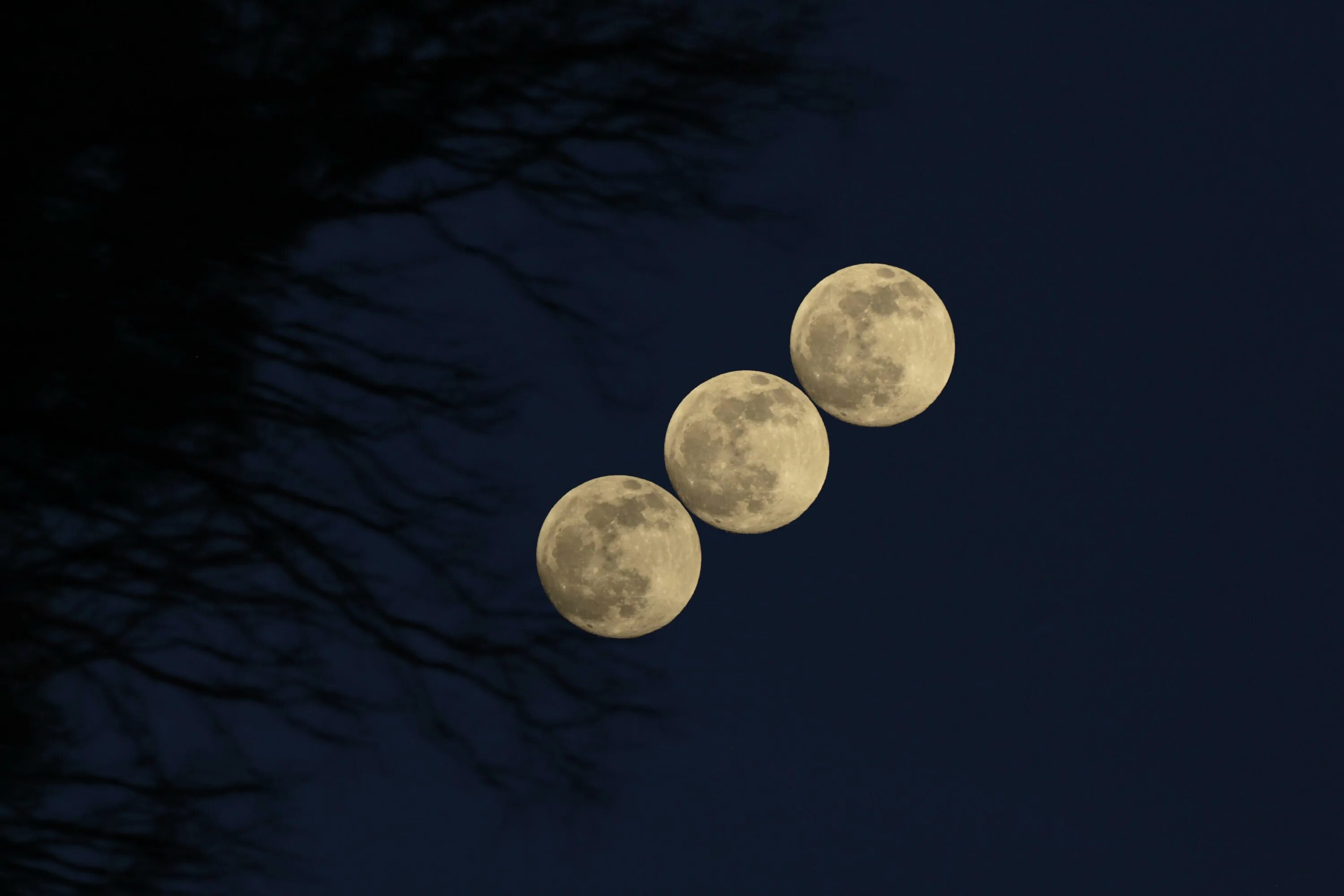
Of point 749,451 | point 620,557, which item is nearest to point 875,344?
point 749,451

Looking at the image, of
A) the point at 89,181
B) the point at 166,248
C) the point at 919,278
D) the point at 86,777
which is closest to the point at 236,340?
the point at 166,248

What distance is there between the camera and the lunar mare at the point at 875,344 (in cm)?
550

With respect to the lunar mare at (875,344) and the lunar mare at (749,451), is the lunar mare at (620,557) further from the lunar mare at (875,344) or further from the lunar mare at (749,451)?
the lunar mare at (875,344)

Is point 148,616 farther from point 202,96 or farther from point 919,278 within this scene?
point 919,278

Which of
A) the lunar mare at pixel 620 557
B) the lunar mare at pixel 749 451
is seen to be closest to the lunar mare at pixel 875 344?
the lunar mare at pixel 749 451

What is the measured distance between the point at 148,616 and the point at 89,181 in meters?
2.41

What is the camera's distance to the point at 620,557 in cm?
539

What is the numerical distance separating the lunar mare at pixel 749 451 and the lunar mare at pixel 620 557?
195 millimetres

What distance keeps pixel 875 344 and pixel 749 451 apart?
0.74 meters

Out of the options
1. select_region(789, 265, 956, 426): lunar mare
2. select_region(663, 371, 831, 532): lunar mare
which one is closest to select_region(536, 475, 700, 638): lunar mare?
select_region(663, 371, 831, 532): lunar mare

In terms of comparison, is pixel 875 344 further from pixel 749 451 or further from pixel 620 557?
pixel 620 557

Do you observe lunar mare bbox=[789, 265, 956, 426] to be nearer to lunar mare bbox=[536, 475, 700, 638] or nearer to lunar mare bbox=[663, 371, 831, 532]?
lunar mare bbox=[663, 371, 831, 532]

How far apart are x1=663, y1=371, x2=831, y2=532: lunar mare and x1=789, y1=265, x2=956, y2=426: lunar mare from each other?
0.19 m

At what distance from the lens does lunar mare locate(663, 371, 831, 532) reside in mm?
5406
